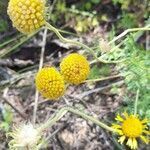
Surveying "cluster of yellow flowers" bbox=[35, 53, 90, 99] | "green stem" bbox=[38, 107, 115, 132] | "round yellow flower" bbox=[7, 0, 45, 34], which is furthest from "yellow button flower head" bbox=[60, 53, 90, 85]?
"round yellow flower" bbox=[7, 0, 45, 34]

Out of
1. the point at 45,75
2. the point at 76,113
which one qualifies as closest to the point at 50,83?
the point at 45,75

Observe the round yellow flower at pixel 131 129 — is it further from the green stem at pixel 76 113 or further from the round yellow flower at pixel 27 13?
the round yellow flower at pixel 27 13

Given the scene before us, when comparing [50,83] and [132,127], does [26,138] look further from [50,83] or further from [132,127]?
[132,127]

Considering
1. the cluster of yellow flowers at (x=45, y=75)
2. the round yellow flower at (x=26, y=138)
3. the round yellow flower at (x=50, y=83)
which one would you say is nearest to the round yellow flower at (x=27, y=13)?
the cluster of yellow flowers at (x=45, y=75)

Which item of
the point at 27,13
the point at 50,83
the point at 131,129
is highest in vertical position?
the point at 27,13

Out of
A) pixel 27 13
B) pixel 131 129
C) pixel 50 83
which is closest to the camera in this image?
pixel 27 13

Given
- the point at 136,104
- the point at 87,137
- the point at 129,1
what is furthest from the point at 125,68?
the point at 129,1
